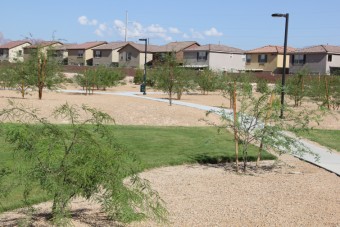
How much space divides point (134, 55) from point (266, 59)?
24.6m

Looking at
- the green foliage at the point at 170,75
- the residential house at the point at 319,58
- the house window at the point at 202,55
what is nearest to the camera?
the green foliage at the point at 170,75

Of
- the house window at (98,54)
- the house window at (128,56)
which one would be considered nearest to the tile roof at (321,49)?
the house window at (128,56)

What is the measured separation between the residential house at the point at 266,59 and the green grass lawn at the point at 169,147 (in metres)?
64.2

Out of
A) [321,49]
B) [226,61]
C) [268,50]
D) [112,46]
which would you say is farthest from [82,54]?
[321,49]

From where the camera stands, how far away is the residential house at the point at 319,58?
72750 mm

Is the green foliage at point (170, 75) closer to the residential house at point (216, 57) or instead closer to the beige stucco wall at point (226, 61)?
the beige stucco wall at point (226, 61)

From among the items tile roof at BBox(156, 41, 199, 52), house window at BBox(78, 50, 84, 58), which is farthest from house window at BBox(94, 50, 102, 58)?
tile roof at BBox(156, 41, 199, 52)

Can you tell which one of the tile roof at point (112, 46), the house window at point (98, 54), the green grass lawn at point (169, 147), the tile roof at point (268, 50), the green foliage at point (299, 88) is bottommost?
the green grass lawn at point (169, 147)

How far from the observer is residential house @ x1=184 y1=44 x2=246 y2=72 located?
82938 mm

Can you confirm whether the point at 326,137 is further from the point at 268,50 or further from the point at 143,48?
the point at 143,48

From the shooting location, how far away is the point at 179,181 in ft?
34.6

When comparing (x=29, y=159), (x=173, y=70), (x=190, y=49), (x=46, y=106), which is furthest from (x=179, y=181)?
(x=190, y=49)

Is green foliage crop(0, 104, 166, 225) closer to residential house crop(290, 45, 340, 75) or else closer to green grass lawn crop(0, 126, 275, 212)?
green grass lawn crop(0, 126, 275, 212)

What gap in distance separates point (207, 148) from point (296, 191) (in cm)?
515
